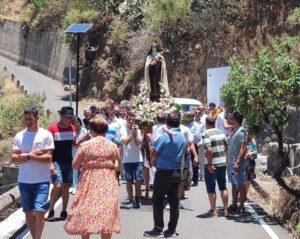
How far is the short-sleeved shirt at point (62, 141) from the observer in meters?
11.3

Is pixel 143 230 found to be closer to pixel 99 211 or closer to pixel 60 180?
pixel 60 180

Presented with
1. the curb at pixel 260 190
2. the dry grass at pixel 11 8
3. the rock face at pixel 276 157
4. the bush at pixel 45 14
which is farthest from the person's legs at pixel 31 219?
the dry grass at pixel 11 8

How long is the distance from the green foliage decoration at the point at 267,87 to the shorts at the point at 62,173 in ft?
9.75

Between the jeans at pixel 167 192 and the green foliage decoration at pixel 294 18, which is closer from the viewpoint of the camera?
the jeans at pixel 167 192

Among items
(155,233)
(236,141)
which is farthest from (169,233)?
(236,141)

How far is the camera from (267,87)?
11719mm

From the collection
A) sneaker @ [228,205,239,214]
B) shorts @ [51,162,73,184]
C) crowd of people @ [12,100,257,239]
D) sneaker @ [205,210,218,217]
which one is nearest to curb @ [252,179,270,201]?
crowd of people @ [12,100,257,239]

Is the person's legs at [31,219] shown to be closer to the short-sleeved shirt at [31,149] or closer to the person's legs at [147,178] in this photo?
the short-sleeved shirt at [31,149]

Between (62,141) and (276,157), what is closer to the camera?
(62,141)

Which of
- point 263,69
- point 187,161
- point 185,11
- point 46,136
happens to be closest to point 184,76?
point 185,11

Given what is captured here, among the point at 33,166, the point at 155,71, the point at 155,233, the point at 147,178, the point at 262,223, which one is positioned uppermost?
the point at 155,71

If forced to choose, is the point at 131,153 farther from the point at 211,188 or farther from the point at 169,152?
the point at 169,152

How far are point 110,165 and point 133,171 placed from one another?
4552 millimetres

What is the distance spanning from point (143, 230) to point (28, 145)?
2.58 m
